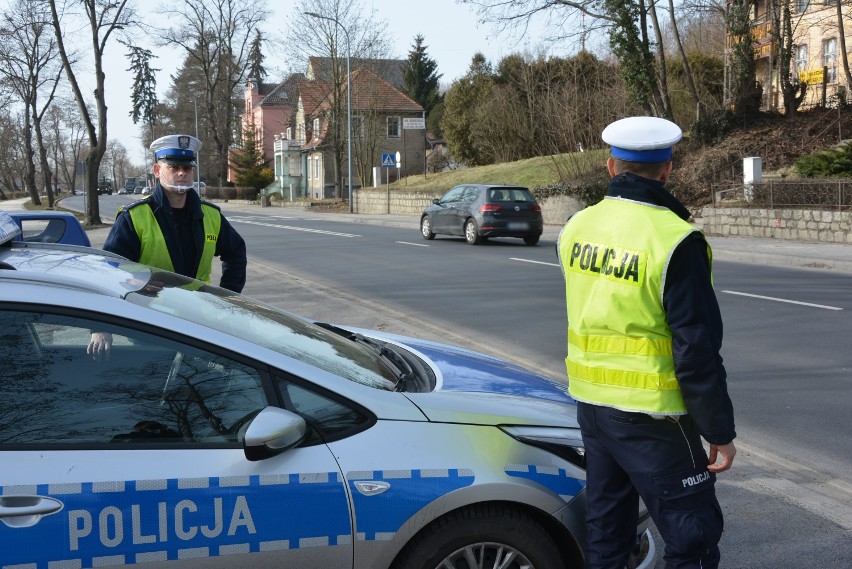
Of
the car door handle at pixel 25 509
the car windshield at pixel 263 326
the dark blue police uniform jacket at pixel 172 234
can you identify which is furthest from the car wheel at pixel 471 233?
the car door handle at pixel 25 509

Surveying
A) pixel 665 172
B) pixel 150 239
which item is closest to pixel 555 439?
pixel 665 172

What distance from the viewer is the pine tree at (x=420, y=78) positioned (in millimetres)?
74688

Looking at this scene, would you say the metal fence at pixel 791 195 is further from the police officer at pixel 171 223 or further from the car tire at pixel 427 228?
the police officer at pixel 171 223

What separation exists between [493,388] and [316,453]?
2.99 ft

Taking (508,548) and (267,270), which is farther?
(267,270)

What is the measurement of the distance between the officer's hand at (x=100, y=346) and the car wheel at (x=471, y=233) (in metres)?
19.1

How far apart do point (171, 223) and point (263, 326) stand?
69.3 inches

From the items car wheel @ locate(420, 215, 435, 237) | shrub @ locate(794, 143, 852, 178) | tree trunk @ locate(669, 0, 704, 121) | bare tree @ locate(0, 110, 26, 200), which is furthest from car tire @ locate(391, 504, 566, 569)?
bare tree @ locate(0, 110, 26, 200)

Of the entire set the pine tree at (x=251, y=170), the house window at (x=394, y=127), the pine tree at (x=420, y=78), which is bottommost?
the pine tree at (x=251, y=170)

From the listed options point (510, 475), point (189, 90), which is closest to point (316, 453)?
point (510, 475)

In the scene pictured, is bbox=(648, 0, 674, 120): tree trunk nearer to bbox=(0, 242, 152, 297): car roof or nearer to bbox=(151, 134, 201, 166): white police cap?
bbox=(151, 134, 201, 166): white police cap

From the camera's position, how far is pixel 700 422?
8.68 ft

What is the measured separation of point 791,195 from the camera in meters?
21.0

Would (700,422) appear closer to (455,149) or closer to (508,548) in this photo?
(508,548)
